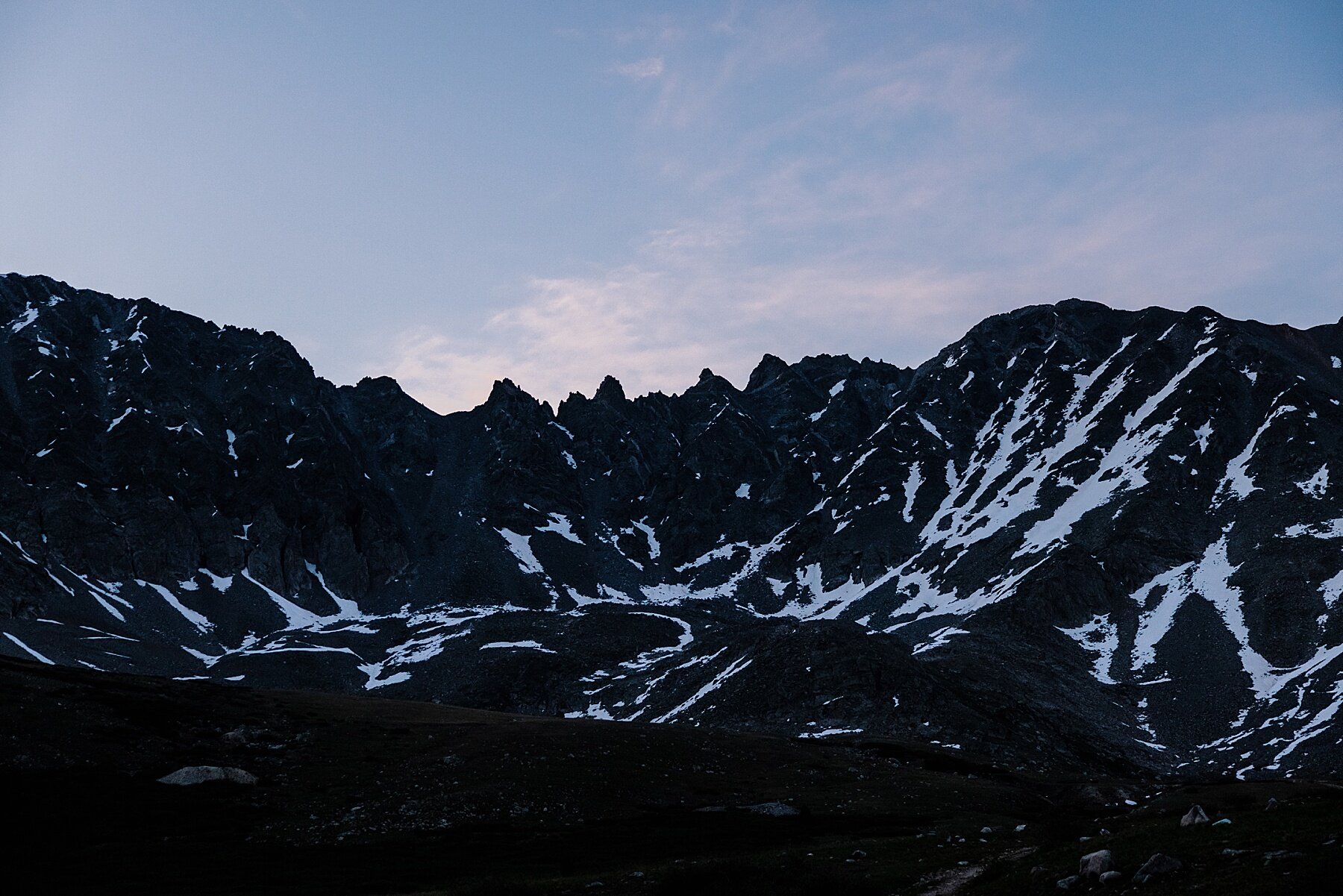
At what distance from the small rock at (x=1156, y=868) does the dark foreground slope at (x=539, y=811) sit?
1.03 feet

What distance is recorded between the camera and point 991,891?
28859mm

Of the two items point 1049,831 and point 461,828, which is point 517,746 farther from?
point 1049,831

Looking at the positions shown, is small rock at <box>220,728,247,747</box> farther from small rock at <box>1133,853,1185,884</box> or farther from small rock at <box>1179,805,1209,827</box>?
small rock at <box>1133,853,1185,884</box>

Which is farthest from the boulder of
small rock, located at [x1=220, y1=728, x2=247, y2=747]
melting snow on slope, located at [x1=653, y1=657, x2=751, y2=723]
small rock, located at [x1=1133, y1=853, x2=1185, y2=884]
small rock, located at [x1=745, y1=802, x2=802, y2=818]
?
melting snow on slope, located at [x1=653, y1=657, x2=751, y2=723]

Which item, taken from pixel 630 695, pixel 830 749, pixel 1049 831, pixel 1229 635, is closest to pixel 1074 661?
pixel 1229 635

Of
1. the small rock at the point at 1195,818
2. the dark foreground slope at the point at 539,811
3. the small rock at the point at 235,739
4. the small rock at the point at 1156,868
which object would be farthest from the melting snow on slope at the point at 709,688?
the small rock at the point at 1156,868

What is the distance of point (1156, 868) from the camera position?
25.4 m

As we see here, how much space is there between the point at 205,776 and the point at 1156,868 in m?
63.5

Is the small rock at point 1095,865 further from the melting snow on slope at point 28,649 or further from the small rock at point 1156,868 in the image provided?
the melting snow on slope at point 28,649

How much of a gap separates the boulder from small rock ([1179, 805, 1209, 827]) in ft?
194

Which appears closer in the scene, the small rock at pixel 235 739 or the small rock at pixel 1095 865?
the small rock at pixel 1095 865

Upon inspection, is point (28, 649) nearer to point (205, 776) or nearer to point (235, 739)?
point (235, 739)

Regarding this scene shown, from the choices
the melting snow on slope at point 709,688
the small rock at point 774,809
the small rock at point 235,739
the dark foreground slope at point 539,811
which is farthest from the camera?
the melting snow on slope at point 709,688

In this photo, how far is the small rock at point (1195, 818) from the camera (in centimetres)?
3269
